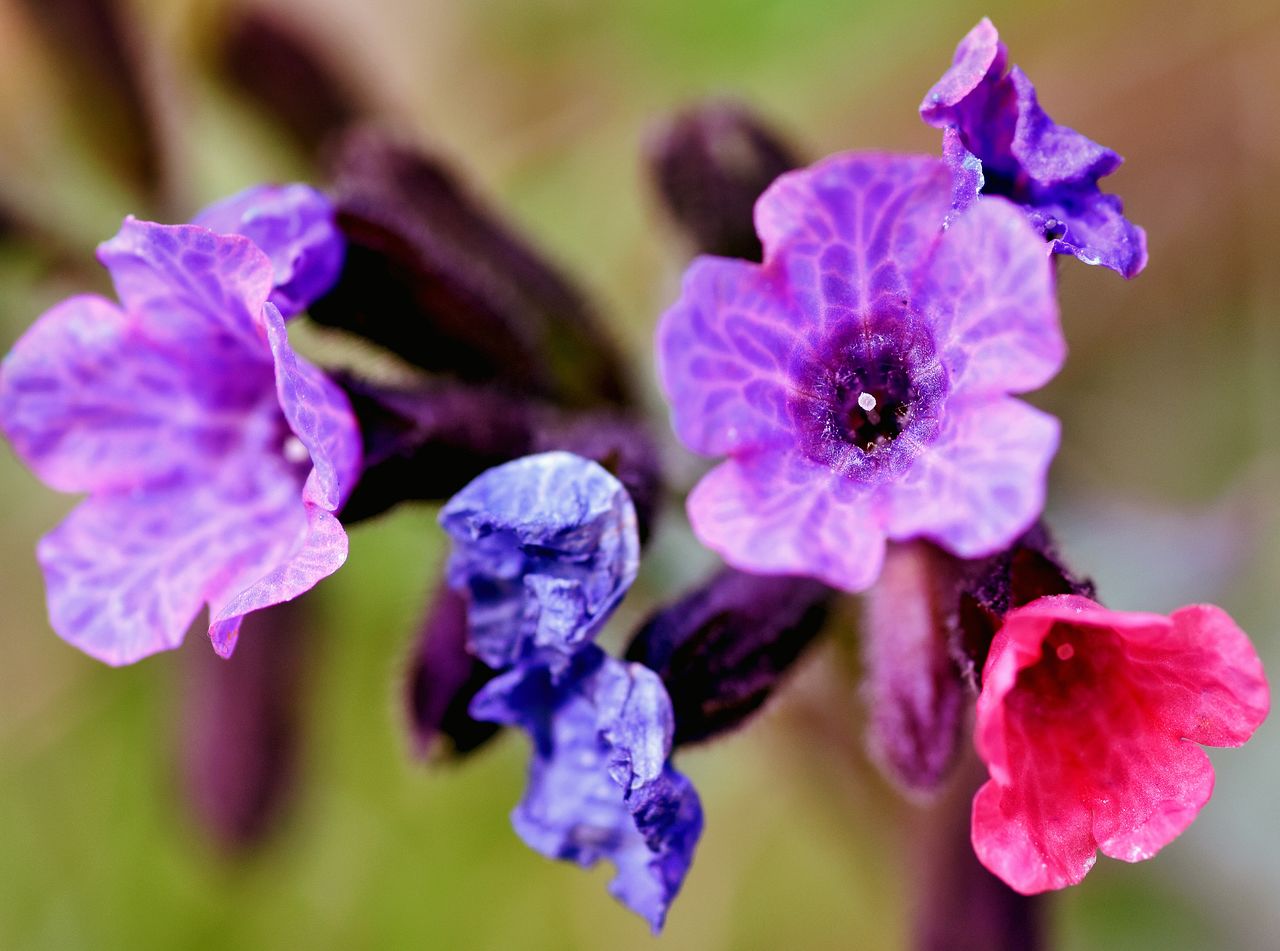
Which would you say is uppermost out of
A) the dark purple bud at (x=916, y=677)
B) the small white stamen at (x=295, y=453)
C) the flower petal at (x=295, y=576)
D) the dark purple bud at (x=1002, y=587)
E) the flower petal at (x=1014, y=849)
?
the flower petal at (x=295, y=576)

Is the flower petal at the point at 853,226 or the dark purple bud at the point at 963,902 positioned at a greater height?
the flower petal at the point at 853,226

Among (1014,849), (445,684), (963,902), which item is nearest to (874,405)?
(1014,849)

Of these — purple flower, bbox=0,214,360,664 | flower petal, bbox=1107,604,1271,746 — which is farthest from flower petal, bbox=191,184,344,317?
flower petal, bbox=1107,604,1271,746

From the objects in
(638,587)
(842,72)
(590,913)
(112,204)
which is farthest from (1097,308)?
(112,204)

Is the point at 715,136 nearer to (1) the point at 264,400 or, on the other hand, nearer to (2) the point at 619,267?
(1) the point at 264,400

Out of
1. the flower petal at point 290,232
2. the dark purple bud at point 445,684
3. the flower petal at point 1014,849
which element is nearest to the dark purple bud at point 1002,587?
the flower petal at point 1014,849

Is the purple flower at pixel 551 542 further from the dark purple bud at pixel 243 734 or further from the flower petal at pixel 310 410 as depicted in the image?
the dark purple bud at pixel 243 734
